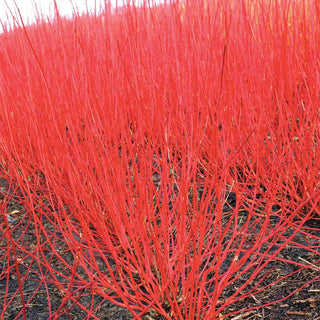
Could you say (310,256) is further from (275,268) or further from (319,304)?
(319,304)

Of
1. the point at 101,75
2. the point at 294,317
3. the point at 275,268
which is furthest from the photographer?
the point at 101,75

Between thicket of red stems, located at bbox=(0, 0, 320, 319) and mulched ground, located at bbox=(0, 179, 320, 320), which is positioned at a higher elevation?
thicket of red stems, located at bbox=(0, 0, 320, 319)

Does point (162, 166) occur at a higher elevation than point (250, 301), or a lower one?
higher

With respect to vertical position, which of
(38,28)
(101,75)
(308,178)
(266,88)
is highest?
(38,28)

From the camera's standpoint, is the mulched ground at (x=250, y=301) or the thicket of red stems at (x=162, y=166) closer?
the thicket of red stems at (x=162, y=166)

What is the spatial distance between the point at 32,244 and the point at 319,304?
1.46 metres

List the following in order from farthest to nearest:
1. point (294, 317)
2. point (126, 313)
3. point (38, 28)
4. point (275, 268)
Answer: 1. point (38, 28)
2. point (275, 268)
3. point (126, 313)
4. point (294, 317)

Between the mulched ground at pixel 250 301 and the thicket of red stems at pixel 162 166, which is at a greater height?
the thicket of red stems at pixel 162 166

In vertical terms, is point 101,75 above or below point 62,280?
above

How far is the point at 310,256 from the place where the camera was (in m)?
1.69

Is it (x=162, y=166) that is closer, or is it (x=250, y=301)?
(x=162, y=166)

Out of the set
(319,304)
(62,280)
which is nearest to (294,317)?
(319,304)

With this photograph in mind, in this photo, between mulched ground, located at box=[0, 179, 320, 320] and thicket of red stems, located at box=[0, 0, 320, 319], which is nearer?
thicket of red stems, located at box=[0, 0, 320, 319]

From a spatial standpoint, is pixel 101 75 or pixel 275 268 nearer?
pixel 275 268
